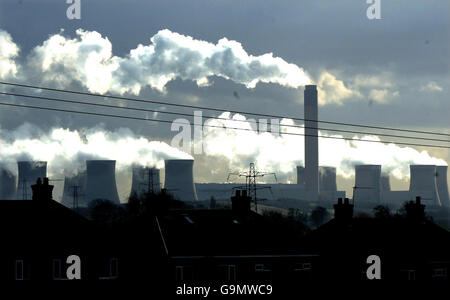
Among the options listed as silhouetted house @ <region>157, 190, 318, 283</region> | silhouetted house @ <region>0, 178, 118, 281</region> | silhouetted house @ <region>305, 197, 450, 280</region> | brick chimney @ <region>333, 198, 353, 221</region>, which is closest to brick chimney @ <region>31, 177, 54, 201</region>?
silhouetted house @ <region>0, 178, 118, 281</region>

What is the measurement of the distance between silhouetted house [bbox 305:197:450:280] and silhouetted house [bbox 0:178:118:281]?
18.3m

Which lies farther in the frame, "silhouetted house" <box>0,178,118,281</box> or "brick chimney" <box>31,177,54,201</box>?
→ "brick chimney" <box>31,177,54,201</box>

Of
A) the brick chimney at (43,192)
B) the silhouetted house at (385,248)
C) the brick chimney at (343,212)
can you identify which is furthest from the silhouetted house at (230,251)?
the brick chimney at (43,192)

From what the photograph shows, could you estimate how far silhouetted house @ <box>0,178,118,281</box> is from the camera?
52562 mm

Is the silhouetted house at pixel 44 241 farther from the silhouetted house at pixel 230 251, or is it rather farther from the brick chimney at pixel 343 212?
the brick chimney at pixel 343 212

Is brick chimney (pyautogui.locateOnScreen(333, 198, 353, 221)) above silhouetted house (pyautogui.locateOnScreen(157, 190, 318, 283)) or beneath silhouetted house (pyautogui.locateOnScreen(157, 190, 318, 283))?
above

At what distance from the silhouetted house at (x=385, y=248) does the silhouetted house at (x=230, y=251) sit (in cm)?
373

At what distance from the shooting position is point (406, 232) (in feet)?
211

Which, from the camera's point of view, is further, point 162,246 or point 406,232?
point 406,232

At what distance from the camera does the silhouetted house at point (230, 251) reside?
184ft

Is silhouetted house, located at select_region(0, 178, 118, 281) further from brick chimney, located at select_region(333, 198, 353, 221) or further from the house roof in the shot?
brick chimney, located at select_region(333, 198, 353, 221)
